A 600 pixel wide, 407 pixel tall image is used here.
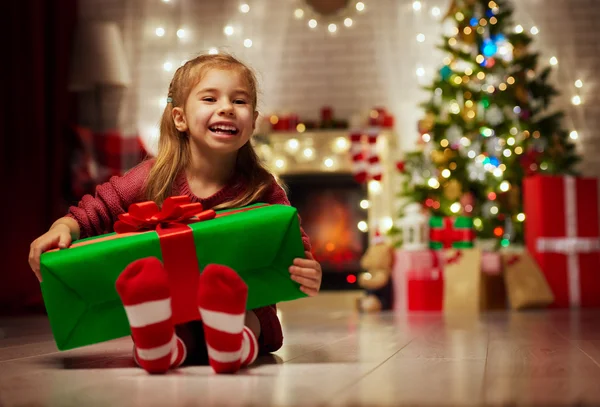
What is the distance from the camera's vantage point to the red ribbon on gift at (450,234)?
12.4 ft

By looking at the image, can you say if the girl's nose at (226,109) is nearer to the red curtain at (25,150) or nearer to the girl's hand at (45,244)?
the girl's hand at (45,244)

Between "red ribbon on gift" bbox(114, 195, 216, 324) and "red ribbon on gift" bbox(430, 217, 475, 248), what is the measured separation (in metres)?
2.58

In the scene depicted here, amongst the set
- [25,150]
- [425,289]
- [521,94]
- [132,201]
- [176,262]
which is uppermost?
[521,94]

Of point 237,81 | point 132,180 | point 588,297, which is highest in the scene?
point 237,81

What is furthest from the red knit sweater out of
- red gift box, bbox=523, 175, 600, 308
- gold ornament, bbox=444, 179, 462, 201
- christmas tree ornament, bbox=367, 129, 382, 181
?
christmas tree ornament, bbox=367, 129, 382, 181

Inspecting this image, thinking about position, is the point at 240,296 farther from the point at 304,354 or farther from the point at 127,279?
the point at 304,354

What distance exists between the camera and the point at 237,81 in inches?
57.9

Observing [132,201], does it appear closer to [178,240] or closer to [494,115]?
[178,240]

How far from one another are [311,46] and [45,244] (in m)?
3.99

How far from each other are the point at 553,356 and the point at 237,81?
2.52 feet

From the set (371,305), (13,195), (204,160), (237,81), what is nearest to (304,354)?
(204,160)

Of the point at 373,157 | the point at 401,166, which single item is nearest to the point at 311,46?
the point at 373,157

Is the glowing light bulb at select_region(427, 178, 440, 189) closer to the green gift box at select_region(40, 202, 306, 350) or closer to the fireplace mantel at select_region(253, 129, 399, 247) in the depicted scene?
the fireplace mantel at select_region(253, 129, 399, 247)

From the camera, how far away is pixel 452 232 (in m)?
3.78
